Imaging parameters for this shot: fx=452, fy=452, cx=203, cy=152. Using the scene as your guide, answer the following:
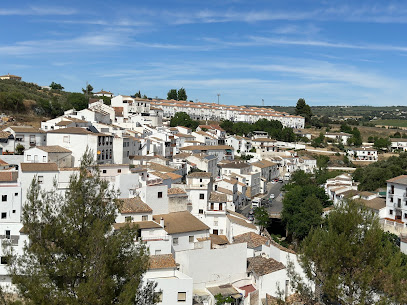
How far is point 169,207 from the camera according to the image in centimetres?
2648

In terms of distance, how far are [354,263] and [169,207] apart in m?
14.7

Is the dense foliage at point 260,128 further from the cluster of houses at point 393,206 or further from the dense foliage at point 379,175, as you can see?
the cluster of houses at point 393,206

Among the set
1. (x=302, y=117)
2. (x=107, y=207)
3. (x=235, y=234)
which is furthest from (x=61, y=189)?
(x=302, y=117)

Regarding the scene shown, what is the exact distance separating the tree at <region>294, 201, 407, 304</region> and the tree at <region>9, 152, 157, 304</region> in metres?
5.41

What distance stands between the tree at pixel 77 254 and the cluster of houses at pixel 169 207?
850mm

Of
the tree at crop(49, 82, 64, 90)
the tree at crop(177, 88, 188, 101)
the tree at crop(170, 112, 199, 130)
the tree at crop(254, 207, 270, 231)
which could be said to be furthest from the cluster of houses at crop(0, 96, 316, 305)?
the tree at crop(177, 88, 188, 101)

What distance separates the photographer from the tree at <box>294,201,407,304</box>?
12.8 metres

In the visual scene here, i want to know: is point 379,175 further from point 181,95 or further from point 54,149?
point 181,95

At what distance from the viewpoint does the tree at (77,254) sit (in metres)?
10.3

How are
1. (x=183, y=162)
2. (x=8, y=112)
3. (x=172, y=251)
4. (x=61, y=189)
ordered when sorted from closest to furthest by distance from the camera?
(x=172, y=251) → (x=61, y=189) → (x=183, y=162) → (x=8, y=112)

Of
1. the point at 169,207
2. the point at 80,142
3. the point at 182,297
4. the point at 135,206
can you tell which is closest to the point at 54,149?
the point at 80,142

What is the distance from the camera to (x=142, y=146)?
44781 millimetres

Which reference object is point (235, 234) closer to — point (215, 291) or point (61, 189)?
point (215, 291)

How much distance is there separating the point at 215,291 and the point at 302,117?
8669 cm
